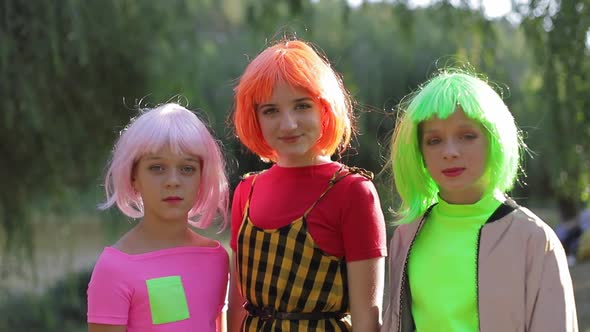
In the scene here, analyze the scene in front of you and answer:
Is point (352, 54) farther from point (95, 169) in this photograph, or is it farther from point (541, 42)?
point (541, 42)

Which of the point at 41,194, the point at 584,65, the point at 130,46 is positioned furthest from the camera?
the point at 41,194

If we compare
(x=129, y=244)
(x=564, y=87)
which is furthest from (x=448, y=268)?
(x=564, y=87)

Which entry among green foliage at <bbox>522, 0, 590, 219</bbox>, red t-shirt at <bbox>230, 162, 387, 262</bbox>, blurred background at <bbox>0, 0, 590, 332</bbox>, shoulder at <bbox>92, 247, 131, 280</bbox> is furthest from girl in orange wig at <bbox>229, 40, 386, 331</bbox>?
green foliage at <bbox>522, 0, 590, 219</bbox>

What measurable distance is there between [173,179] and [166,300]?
0.32 metres

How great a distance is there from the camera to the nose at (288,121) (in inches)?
83.0

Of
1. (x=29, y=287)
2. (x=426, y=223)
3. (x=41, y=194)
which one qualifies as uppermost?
(x=426, y=223)

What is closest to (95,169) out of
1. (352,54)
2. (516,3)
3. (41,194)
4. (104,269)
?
(41,194)

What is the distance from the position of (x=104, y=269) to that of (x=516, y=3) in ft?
8.53

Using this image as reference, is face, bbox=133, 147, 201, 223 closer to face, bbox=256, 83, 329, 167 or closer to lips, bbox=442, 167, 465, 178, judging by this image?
face, bbox=256, 83, 329, 167

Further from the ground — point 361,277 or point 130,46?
point 130,46

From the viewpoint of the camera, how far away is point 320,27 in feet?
25.5

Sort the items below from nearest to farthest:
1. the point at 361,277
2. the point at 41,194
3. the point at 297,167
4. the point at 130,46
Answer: the point at 361,277
the point at 297,167
the point at 130,46
the point at 41,194

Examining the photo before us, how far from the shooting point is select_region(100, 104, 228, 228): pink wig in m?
2.20

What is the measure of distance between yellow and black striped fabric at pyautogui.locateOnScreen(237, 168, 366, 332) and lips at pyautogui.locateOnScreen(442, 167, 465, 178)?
0.26 m
